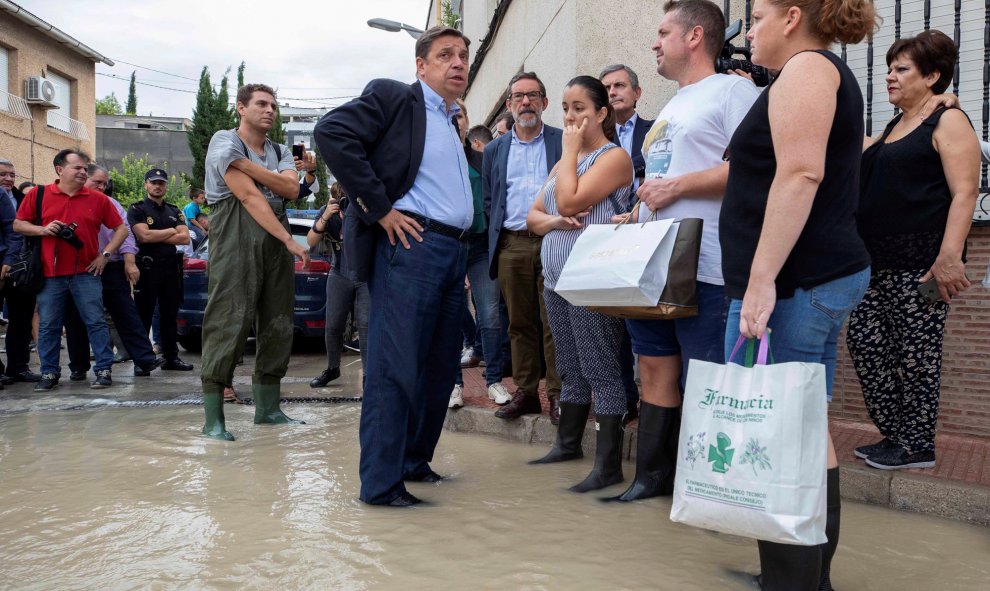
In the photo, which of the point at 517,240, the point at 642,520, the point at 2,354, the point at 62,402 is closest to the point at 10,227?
the point at 62,402

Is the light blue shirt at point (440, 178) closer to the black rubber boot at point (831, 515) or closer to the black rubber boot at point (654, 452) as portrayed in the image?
the black rubber boot at point (654, 452)

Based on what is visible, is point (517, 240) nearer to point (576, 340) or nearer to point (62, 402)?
point (576, 340)

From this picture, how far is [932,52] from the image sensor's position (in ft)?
12.8

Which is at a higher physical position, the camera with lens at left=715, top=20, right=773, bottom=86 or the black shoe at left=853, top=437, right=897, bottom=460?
the camera with lens at left=715, top=20, right=773, bottom=86

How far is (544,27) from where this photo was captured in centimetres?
856

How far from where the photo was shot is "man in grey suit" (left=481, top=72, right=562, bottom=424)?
5.12 metres

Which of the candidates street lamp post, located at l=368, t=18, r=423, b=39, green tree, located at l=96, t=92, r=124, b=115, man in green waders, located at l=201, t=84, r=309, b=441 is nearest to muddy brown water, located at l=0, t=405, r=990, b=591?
man in green waders, located at l=201, t=84, r=309, b=441

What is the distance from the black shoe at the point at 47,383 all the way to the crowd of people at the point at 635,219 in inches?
114

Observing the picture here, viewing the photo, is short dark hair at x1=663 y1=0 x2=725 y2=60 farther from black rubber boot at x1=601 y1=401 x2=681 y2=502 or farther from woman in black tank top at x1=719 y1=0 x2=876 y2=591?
black rubber boot at x1=601 y1=401 x2=681 y2=502

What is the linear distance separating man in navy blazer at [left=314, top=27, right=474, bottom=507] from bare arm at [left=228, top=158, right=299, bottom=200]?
1.67 m

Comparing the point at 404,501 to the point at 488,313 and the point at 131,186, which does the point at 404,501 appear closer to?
the point at 488,313

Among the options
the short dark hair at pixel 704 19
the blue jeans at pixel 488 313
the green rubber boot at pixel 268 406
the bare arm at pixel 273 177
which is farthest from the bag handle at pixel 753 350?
the green rubber boot at pixel 268 406

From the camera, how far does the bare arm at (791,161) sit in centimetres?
227

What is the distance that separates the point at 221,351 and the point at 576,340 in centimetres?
231
